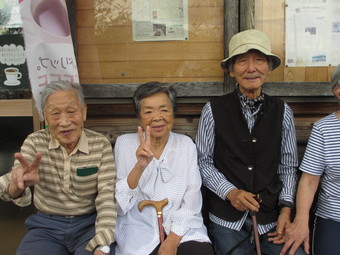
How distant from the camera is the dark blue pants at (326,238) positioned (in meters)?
2.48

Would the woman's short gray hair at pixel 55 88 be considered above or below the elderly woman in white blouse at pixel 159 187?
above

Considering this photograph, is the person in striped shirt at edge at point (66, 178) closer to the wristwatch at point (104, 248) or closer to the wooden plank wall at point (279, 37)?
the wristwatch at point (104, 248)

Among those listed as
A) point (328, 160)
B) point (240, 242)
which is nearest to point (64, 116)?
point (240, 242)

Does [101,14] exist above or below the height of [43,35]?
above

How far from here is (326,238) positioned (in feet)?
8.32

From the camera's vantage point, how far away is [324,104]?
3262 millimetres

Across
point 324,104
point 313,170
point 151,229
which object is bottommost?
point 151,229

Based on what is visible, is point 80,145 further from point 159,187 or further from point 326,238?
point 326,238

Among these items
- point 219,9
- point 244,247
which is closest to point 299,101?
point 219,9

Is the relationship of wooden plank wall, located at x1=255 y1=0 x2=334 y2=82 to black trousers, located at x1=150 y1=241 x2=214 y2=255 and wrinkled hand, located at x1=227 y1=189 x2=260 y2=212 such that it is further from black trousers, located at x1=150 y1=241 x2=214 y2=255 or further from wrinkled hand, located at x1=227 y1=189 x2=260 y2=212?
black trousers, located at x1=150 y1=241 x2=214 y2=255

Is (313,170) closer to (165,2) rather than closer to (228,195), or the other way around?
(228,195)

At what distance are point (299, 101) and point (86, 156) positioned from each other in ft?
6.28

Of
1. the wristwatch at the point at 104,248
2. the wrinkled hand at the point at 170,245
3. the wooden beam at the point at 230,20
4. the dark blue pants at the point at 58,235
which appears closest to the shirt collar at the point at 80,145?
the dark blue pants at the point at 58,235

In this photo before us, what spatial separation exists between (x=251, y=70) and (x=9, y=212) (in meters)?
2.72
